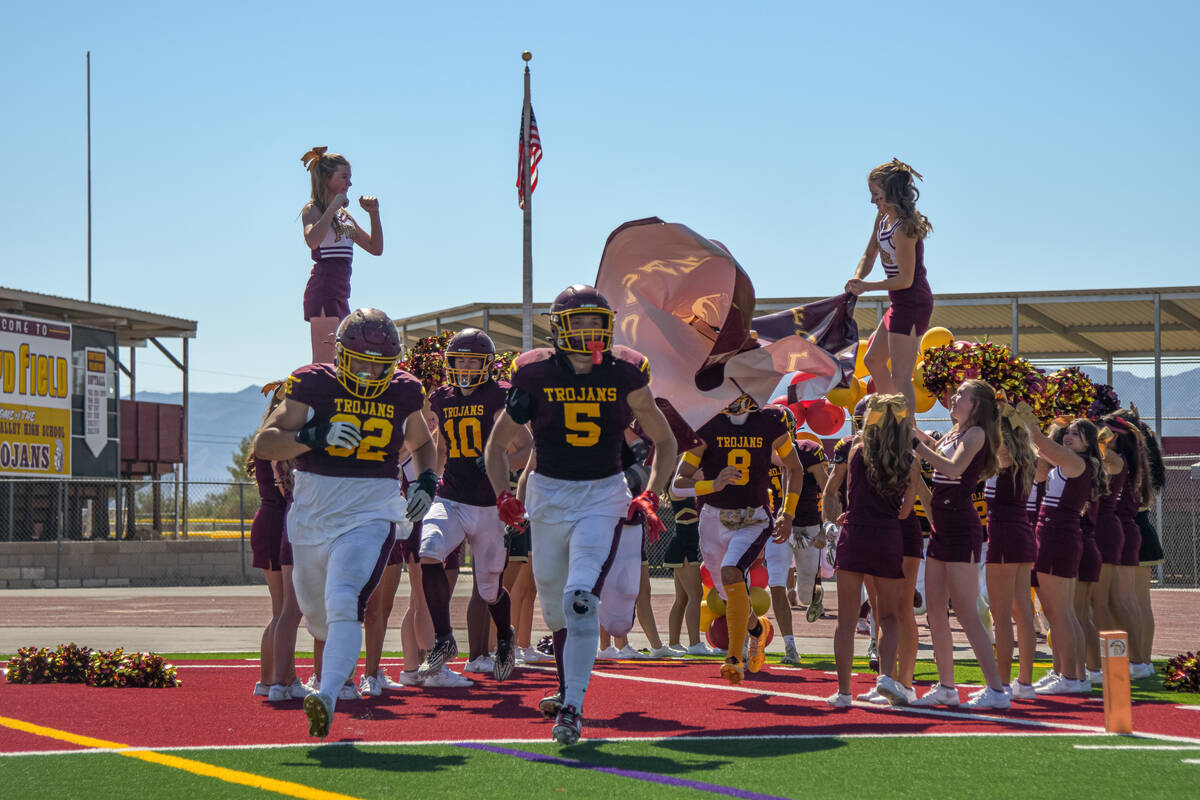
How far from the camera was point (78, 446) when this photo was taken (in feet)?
114

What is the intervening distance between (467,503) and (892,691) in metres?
3.21

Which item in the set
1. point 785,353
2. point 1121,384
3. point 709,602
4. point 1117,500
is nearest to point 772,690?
point 709,602

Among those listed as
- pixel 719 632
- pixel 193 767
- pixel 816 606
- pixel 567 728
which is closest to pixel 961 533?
pixel 719 632

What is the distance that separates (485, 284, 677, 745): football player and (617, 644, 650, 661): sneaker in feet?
16.3

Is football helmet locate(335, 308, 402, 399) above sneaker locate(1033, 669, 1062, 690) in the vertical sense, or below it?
above

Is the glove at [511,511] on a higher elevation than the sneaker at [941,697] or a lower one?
higher

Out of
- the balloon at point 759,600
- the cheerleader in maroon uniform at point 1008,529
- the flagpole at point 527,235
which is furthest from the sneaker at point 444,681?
the flagpole at point 527,235

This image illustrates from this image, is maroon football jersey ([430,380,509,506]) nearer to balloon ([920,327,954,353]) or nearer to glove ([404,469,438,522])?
glove ([404,469,438,522])

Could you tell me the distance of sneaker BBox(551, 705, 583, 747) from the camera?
21.5 ft

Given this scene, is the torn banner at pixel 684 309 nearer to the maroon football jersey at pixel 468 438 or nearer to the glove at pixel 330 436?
the maroon football jersey at pixel 468 438

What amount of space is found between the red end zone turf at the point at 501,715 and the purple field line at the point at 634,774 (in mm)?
454

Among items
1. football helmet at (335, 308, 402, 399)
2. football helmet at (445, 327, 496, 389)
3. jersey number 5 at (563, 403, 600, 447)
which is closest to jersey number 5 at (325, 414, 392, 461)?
football helmet at (335, 308, 402, 399)

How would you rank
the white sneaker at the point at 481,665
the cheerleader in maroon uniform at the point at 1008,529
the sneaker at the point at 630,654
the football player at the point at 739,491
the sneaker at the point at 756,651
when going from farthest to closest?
the sneaker at the point at 630,654 < the white sneaker at the point at 481,665 < the sneaker at the point at 756,651 < the football player at the point at 739,491 < the cheerleader in maroon uniform at the point at 1008,529

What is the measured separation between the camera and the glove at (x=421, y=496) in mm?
7117
